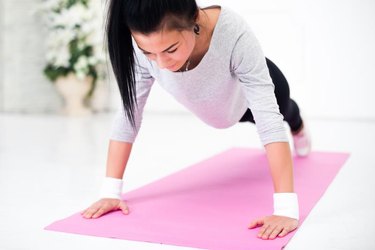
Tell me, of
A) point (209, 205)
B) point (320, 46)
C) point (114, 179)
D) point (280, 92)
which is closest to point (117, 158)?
point (114, 179)

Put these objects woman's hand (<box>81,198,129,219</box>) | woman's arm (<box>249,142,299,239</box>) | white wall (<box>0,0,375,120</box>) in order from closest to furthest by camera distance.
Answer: woman's arm (<box>249,142,299,239</box>)
woman's hand (<box>81,198,129,219</box>)
white wall (<box>0,0,375,120</box>)

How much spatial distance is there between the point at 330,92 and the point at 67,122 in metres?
1.79

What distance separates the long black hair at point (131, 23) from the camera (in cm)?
113

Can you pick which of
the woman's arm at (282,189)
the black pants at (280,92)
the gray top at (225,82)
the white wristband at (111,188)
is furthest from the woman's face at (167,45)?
the black pants at (280,92)

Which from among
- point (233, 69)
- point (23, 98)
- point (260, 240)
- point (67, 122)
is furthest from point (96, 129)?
point (260, 240)

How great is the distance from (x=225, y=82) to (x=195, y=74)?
85mm

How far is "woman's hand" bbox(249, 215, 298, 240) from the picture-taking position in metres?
1.18

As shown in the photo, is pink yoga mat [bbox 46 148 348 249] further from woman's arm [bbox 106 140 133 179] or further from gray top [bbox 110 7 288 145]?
gray top [bbox 110 7 288 145]

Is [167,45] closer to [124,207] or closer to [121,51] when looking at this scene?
[121,51]

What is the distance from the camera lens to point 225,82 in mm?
1426

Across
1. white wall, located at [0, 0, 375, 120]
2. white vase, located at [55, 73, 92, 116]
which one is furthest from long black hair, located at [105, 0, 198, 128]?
white vase, located at [55, 73, 92, 116]

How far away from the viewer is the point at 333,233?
48.4 inches

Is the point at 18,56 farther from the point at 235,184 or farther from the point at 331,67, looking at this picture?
the point at 235,184

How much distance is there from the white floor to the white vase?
0.83 ft
